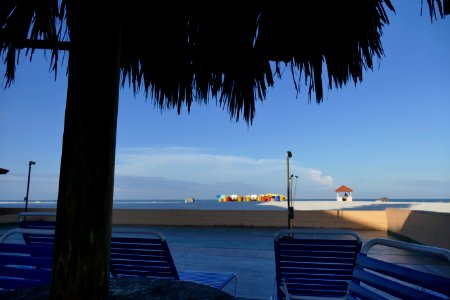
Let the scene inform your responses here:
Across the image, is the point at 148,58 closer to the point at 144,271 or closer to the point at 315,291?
the point at 144,271

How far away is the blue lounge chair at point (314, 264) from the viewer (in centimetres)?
258

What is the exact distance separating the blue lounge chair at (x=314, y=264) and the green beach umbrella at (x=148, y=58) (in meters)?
1.23

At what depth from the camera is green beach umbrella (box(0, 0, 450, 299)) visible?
127 centimetres

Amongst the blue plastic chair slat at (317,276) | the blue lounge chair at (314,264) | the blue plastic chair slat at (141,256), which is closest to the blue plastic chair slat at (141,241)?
the blue plastic chair slat at (141,256)

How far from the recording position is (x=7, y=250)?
2.21m

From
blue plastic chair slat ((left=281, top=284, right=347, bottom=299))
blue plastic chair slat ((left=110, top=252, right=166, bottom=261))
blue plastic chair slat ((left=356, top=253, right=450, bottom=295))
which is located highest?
blue plastic chair slat ((left=356, top=253, right=450, bottom=295))

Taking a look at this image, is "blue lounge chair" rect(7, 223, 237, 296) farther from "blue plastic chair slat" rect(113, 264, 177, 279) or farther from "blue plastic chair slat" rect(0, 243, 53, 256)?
"blue plastic chair slat" rect(0, 243, 53, 256)

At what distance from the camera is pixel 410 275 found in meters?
1.43

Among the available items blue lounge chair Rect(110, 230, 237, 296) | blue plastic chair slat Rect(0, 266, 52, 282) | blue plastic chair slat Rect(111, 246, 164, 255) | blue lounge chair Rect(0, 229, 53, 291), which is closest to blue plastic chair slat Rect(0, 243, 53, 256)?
blue lounge chair Rect(0, 229, 53, 291)

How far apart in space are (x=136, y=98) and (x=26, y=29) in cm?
109

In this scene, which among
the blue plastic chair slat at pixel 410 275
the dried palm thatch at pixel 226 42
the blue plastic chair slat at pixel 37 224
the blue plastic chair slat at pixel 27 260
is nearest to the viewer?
the blue plastic chair slat at pixel 410 275

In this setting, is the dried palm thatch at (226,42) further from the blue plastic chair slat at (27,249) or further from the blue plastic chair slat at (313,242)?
the blue plastic chair slat at (27,249)

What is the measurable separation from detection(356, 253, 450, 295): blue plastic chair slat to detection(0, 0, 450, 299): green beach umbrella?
1.22 meters

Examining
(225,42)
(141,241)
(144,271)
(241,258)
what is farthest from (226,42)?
(241,258)
